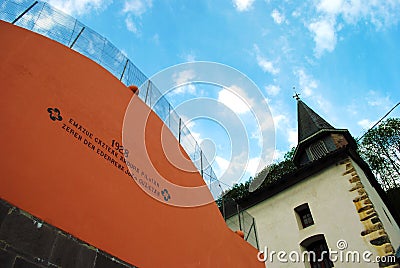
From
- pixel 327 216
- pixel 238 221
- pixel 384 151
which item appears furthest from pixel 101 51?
pixel 384 151

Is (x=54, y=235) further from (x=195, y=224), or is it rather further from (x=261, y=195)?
(x=261, y=195)

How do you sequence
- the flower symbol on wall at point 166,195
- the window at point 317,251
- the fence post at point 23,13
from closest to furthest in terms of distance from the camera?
the fence post at point 23,13 → the flower symbol on wall at point 166,195 → the window at point 317,251

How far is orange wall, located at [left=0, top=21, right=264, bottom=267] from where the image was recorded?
3203 millimetres

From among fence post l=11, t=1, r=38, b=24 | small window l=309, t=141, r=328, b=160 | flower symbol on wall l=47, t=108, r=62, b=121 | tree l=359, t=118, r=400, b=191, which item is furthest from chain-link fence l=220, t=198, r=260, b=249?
tree l=359, t=118, r=400, b=191

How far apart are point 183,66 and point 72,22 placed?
2.47 metres

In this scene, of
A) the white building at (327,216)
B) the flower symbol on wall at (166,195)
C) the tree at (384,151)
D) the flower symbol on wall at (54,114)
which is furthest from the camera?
the tree at (384,151)

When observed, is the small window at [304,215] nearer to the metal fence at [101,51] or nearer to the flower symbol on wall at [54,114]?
the metal fence at [101,51]

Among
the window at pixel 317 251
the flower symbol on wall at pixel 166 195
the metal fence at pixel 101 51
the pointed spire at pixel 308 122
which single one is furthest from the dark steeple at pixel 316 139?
the flower symbol on wall at pixel 166 195

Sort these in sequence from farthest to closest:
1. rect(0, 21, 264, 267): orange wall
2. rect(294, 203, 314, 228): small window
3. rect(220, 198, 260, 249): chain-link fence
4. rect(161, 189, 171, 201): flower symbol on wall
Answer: rect(294, 203, 314, 228): small window → rect(220, 198, 260, 249): chain-link fence → rect(161, 189, 171, 201): flower symbol on wall → rect(0, 21, 264, 267): orange wall

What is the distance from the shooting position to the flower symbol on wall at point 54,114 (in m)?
3.76

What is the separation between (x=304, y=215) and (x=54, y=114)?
10646mm

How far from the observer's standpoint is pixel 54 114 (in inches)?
150

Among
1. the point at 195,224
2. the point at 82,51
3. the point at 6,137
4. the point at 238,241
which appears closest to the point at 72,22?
the point at 82,51

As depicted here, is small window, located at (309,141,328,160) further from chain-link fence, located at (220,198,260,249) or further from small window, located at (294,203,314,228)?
chain-link fence, located at (220,198,260,249)
